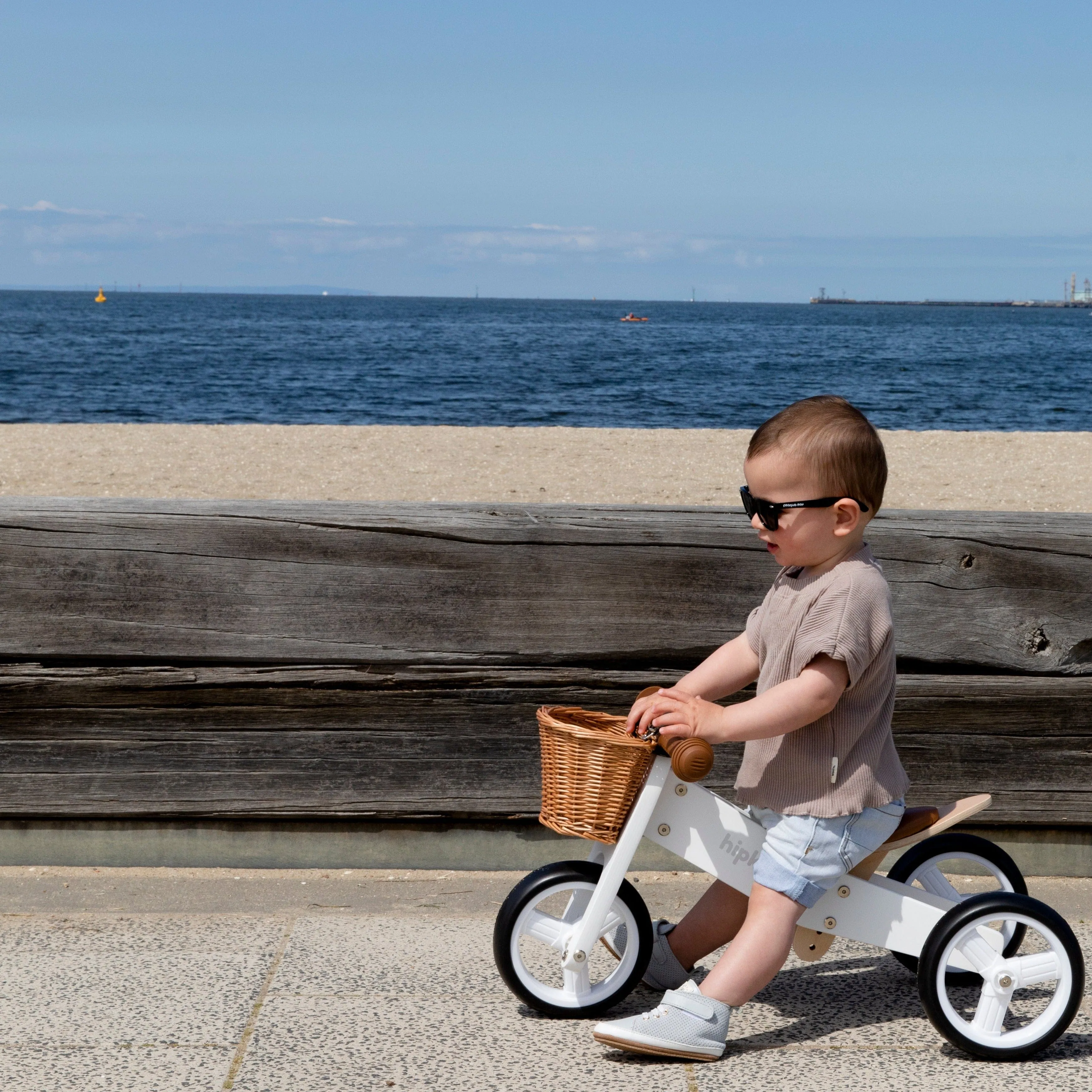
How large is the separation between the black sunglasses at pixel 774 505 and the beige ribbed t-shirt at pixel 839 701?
0.13 meters

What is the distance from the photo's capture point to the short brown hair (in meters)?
2.30

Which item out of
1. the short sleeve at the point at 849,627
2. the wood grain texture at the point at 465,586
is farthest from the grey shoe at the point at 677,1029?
the wood grain texture at the point at 465,586

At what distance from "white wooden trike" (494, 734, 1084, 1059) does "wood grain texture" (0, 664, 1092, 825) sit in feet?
1.97

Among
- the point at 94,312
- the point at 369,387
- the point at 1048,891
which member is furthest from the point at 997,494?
the point at 94,312

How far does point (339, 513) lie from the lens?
122 inches

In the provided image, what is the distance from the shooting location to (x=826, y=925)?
2.47 meters

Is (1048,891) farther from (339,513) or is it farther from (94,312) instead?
(94,312)

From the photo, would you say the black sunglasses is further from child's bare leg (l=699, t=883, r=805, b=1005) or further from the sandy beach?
the sandy beach

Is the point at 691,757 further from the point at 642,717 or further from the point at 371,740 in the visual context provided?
the point at 371,740

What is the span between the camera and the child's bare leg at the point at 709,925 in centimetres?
260

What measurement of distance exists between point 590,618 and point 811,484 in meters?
0.90

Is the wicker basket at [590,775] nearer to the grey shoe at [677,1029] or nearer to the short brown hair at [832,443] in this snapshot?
the grey shoe at [677,1029]

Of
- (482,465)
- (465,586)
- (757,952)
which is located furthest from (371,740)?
(482,465)

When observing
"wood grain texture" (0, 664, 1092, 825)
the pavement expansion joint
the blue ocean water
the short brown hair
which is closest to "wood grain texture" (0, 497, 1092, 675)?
"wood grain texture" (0, 664, 1092, 825)
